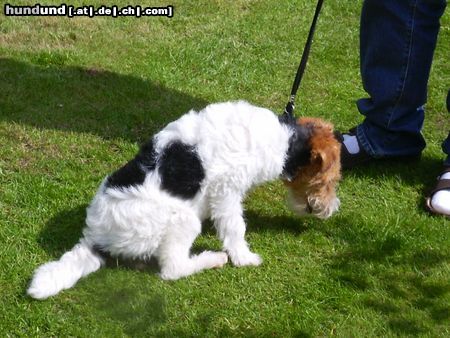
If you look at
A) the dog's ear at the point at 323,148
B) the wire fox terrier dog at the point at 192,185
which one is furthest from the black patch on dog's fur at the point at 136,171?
the dog's ear at the point at 323,148

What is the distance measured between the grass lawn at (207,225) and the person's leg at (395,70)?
27cm

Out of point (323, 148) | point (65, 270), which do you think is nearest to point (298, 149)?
point (323, 148)

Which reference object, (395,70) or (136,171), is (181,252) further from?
(395,70)

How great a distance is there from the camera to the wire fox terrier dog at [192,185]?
385 cm

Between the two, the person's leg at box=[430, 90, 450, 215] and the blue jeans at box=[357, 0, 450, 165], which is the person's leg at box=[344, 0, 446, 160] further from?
the person's leg at box=[430, 90, 450, 215]

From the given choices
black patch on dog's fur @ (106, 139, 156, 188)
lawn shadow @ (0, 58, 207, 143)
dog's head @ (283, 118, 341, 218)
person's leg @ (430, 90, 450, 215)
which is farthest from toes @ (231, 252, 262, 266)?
lawn shadow @ (0, 58, 207, 143)

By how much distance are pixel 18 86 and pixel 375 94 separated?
3173mm

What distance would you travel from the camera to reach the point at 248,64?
693cm

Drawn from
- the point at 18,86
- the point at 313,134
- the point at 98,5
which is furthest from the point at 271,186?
the point at 98,5

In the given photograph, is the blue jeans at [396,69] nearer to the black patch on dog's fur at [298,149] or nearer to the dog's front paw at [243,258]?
the black patch on dog's fur at [298,149]

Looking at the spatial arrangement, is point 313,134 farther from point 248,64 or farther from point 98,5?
point 98,5

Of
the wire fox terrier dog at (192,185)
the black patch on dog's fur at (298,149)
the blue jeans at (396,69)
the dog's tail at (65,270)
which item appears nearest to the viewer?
the dog's tail at (65,270)

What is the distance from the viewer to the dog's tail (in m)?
3.74

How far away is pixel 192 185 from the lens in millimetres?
3934
